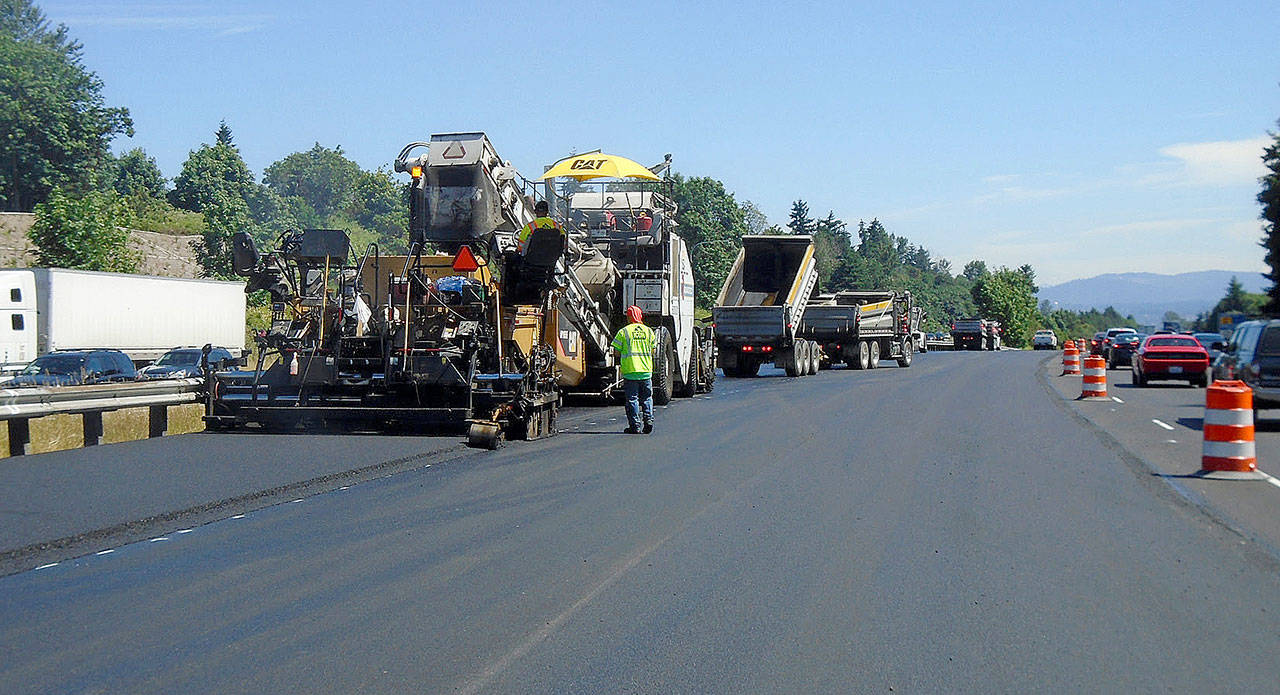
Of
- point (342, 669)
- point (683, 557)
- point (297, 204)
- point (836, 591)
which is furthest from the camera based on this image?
point (297, 204)

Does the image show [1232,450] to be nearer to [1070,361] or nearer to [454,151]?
[454,151]

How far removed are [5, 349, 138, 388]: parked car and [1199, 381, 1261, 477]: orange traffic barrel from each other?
2105cm

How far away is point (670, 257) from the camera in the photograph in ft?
77.3

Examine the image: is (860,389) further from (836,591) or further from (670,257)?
(836,591)

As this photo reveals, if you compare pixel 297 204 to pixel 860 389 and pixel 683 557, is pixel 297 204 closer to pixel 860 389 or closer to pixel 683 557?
pixel 860 389

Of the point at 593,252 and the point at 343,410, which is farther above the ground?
the point at 593,252

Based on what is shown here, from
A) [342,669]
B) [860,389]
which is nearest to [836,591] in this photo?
[342,669]

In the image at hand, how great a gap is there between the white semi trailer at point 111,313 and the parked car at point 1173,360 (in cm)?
2289

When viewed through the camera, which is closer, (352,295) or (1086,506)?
(1086,506)

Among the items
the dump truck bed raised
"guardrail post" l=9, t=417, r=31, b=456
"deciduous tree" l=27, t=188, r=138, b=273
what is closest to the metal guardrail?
"guardrail post" l=9, t=417, r=31, b=456

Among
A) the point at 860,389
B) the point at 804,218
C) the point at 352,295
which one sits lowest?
the point at 860,389

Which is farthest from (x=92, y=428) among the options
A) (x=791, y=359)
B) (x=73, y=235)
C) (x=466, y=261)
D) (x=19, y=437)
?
(x=73, y=235)

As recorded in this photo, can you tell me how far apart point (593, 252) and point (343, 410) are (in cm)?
683

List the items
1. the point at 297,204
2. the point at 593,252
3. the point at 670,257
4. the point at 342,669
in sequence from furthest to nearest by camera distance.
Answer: the point at 297,204 → the point at 670,257 → the point at 593,252 → the point at 342,669
